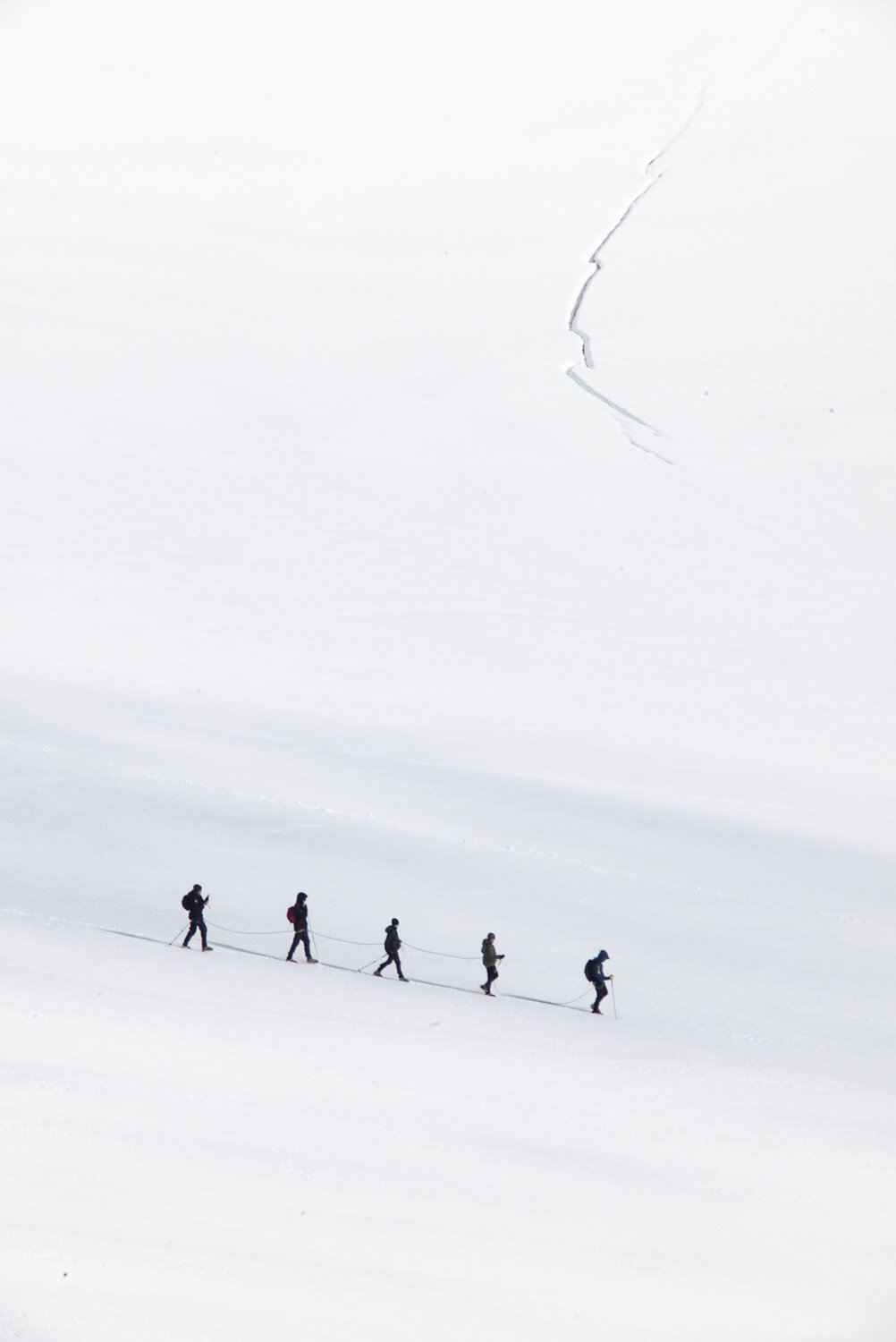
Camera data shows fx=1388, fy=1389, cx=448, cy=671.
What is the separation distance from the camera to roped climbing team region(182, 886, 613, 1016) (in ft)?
31.4

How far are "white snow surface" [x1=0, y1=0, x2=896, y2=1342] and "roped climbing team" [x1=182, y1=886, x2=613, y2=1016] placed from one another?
187mm

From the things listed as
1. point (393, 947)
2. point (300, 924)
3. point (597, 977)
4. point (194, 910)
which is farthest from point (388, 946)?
point (597, 977)

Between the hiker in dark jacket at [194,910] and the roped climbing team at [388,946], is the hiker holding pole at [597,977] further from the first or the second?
the hiker in dark jacket at [194,910]

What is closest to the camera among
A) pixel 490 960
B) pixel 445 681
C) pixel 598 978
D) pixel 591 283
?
pixel 598 978

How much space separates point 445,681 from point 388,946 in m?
4.55

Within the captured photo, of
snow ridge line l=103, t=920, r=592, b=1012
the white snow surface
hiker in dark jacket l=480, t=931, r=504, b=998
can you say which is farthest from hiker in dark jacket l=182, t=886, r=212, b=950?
hiker in dark jacket l=480, t=931, r=504, b=998

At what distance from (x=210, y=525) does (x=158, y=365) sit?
511cm

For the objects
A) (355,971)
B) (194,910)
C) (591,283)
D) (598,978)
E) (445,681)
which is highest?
(591,283)

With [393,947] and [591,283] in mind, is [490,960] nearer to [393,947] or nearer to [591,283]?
[393,947]

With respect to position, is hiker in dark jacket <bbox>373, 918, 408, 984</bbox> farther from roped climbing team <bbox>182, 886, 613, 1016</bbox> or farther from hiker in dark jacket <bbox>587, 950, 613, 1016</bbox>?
hiker in dark jacket <bbox>587, 950, 613, 1016</bbox>

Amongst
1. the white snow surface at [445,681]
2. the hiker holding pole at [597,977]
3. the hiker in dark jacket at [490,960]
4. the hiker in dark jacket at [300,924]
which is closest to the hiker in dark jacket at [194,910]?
the white snow surface at [445,681]

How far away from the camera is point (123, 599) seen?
14945 mm

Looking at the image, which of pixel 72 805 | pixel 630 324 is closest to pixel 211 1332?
pixel 72 805

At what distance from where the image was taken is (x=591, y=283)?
24.0 m
